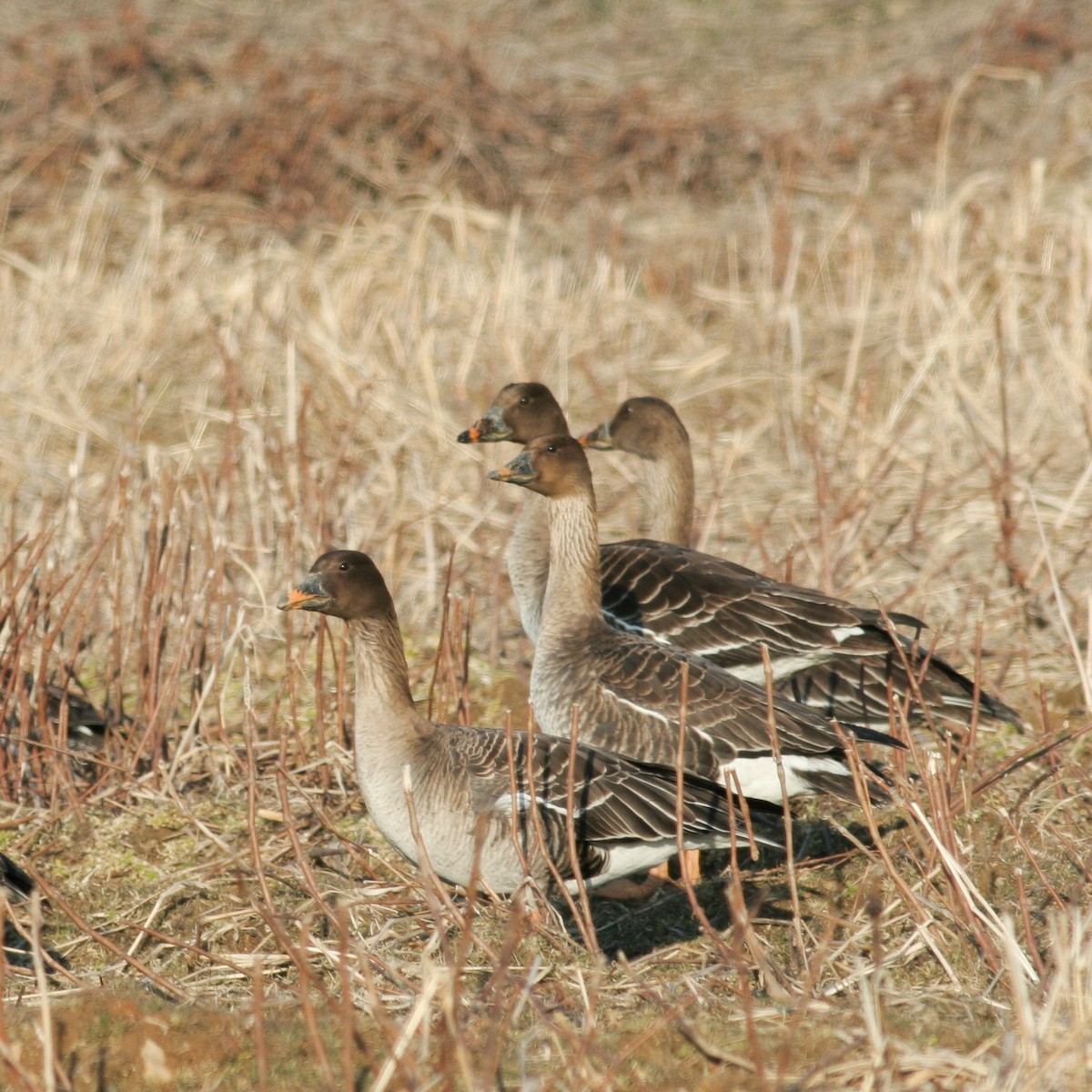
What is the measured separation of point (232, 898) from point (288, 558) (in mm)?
2346

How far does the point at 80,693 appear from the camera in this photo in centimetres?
691

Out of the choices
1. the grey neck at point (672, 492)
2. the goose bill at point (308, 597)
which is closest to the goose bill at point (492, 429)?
the grey neck at point (672, 492)

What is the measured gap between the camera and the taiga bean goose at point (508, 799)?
188 inches

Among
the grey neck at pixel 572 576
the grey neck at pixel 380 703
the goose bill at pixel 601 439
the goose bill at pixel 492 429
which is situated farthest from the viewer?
the goose bill at pixel 601 439

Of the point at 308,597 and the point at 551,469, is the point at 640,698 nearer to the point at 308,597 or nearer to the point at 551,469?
the point at 551,469

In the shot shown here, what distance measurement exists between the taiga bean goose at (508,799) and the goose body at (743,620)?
47.7 inches

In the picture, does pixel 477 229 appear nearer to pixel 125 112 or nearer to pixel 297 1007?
pixel 125 112

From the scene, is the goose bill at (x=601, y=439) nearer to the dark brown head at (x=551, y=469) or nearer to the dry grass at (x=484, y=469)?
the dry grass at (x=484, y=469)

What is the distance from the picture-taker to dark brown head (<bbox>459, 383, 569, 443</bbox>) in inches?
283

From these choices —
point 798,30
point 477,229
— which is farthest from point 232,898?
point 798,30

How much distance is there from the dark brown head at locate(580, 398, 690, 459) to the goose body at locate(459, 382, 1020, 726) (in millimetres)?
388

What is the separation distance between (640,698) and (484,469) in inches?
164

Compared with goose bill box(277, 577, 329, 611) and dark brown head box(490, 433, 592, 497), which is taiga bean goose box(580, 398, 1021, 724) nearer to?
dark brown head box(490, 433, 592, 497)

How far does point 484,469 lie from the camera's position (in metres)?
9.39
